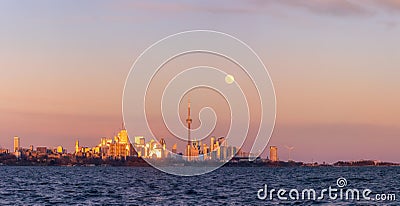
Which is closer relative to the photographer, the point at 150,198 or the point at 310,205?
the point at 310,205

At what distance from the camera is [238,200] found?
74.4 metres

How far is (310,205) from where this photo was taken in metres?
66.8

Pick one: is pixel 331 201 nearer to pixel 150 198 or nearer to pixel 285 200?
pixel 285 200

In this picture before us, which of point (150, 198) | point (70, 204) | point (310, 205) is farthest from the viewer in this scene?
point (150, 198)

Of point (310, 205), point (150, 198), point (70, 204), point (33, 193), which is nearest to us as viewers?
point (310, 205)

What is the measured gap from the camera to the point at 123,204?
227 feet

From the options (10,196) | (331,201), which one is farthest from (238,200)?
(10,196)

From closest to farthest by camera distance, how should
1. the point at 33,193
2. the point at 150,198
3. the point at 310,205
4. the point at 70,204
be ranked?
the point at 310,205
the point at 70,204
the point at 150,198
the point at 33,193

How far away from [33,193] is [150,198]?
17390 millimetres

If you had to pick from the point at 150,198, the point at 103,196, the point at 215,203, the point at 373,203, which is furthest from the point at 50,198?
the point at 373,203

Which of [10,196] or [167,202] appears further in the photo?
[10,196]

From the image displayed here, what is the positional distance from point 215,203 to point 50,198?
1900 cm

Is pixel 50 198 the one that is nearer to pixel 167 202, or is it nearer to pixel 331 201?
pixel 167 202

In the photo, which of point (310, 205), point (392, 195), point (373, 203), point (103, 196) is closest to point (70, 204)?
point (103, 196)
